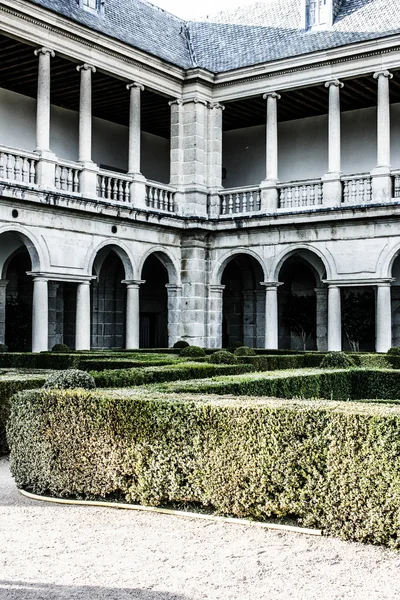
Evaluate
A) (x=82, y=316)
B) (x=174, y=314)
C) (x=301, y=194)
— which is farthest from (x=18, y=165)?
(x=301, y=194)

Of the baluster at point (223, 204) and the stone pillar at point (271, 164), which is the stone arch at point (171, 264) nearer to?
the baluster at point (223, 204)

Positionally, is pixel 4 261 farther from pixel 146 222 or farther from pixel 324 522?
pixel 324 522

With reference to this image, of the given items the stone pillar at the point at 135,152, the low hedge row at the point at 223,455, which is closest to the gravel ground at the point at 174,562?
the low hedge row at the point at 223,455

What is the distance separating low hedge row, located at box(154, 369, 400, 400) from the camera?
9000mm

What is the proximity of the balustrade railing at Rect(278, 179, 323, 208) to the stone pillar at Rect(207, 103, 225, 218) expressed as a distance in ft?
7.05

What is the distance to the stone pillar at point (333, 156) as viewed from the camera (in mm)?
21344

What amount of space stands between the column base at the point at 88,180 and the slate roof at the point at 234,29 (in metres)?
3.73

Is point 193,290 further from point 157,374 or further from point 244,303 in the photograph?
point 157,374

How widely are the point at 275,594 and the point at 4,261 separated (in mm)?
19080

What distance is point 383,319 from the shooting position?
809 inches

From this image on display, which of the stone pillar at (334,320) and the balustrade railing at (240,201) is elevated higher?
the balustrade railing at (240,201)

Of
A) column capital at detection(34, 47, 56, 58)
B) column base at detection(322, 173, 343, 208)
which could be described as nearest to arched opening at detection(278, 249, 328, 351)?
column base at detection(322, 173, 343, 208)

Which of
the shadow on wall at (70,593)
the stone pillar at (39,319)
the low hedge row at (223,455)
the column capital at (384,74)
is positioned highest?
the column capital at (384,74)

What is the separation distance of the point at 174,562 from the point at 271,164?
61.0ft
